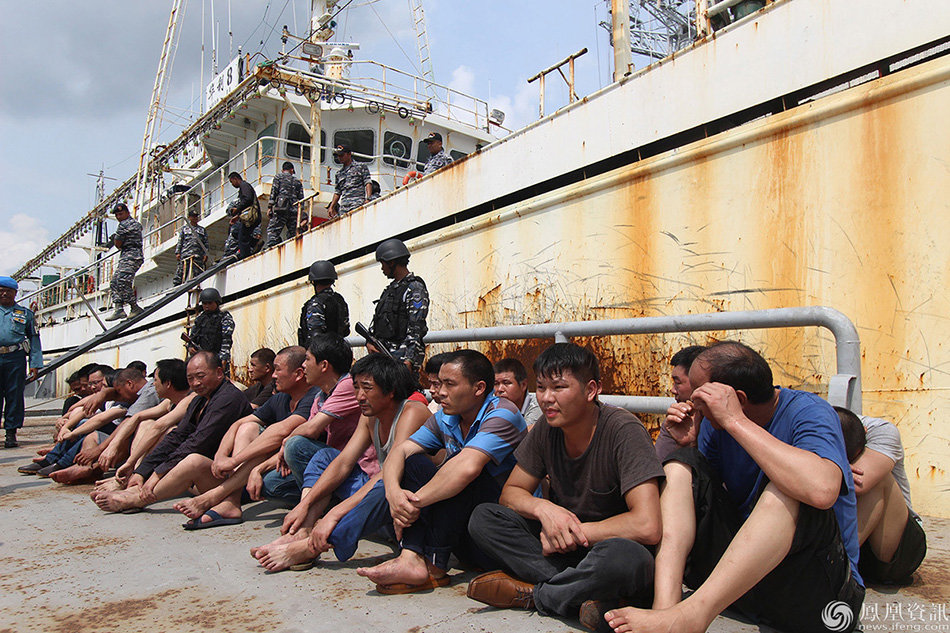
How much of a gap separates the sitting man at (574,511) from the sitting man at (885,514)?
27.1 inches

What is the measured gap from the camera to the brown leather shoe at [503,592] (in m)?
2.12

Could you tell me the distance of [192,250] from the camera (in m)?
12.4

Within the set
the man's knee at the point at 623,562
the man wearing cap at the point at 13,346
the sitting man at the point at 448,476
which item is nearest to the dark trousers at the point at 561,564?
the man's knee at the point at 623,562

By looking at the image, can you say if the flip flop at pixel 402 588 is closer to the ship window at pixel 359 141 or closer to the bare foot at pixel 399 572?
the bare foot at pixel 399 572

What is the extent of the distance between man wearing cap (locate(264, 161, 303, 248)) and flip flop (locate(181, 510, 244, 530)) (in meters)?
6.88

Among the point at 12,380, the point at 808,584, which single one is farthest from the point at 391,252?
the point at 12,380

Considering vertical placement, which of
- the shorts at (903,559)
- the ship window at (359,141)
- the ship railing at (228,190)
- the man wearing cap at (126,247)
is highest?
the ship window at (359,141)

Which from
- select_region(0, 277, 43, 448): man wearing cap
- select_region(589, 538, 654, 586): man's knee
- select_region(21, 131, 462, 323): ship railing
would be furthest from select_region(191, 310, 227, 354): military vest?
select_region(589, 538, 654, 586): man's knee

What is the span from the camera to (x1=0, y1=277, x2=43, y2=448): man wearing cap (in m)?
6.68

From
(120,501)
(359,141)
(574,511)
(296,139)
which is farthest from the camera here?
(359,141)

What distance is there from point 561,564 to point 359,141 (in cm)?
1180

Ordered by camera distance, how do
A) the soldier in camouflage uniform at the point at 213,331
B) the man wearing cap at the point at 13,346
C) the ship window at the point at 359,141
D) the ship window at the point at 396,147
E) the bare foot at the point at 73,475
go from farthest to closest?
the ship window at the point at 396,147
the ship window at the point at 359,141
the soldier in camouflage uniform at the point at 213,331
the man wearing cap at the point at 13,346
the bare foot at the point at 73,475

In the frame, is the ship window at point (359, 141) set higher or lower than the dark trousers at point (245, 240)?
higher

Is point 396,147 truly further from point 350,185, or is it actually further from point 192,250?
point 192,250
